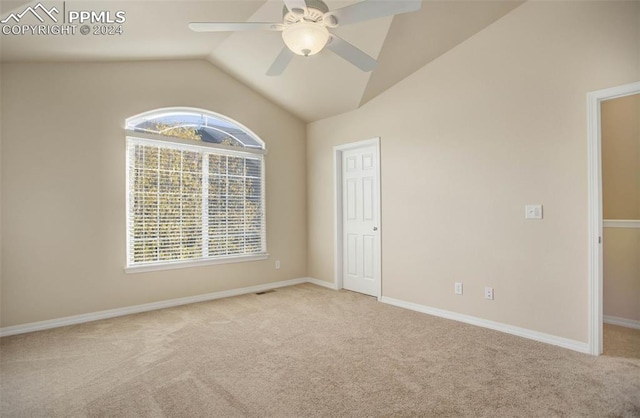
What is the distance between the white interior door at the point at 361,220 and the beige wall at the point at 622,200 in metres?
2.45

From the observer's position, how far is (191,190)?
14.3 feet

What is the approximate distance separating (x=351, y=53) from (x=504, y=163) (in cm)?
183

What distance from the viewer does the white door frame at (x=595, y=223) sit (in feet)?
8.78

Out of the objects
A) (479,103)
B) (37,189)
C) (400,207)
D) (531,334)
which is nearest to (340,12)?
(479,103)

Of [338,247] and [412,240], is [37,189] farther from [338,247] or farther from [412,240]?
[412,240]

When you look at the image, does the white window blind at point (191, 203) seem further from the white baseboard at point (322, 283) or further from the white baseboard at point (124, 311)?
the white baseboard at point (322, 283)

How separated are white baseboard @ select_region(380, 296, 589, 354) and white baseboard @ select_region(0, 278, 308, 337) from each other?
6.69 feet

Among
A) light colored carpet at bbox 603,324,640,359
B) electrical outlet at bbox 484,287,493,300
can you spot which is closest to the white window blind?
electrical outlet at bbox 484,287,493,300

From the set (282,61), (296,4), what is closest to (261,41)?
(282,61)

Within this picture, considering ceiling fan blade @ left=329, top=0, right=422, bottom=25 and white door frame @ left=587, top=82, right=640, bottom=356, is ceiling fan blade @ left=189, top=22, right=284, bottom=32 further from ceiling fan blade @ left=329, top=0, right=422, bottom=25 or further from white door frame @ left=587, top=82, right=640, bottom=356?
white door frame @ left=587, top=82, right=640, bottom=356

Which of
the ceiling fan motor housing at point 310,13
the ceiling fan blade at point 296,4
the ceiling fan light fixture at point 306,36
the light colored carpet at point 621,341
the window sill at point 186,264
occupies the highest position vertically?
the ceiling fan motor housing at point 310,13

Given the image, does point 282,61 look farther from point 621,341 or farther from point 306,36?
point 621,341

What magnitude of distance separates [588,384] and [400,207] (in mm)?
2411

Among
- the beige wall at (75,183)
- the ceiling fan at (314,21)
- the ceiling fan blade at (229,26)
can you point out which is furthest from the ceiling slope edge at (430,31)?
the beige wall at (75,183)
